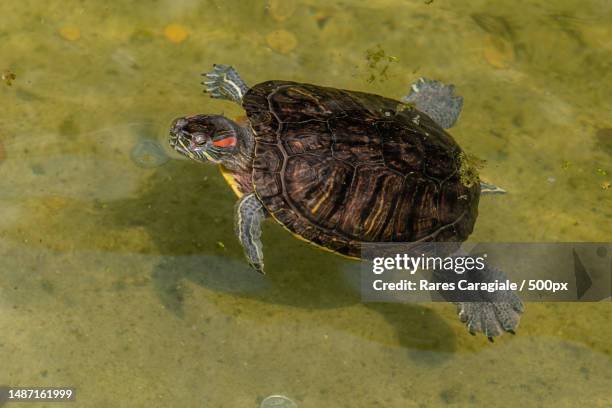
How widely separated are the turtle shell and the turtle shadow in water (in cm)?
73

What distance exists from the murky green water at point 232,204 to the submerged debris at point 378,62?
33 mm

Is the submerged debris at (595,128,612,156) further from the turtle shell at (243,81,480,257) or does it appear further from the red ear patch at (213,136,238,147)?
the red ear patch at (213,136,238,147)

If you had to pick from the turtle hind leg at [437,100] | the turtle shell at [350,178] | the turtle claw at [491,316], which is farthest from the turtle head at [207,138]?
the turtle claw at [491,316]

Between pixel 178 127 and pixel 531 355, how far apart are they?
3445mm

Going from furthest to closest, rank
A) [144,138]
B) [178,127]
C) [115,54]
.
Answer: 1. [115,54]
2. [144,138]
3. [178,127]

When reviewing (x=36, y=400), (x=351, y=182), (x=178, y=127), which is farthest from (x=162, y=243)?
(x=351, y=182)

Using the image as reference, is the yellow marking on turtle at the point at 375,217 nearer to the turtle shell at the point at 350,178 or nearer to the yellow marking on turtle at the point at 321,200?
the turtle shell at the point at 350,178

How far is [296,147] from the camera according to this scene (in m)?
3.92

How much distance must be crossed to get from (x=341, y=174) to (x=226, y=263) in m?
1.39

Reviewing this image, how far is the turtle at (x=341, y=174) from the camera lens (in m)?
3.92

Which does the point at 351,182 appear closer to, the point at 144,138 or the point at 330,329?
the point at 330,329

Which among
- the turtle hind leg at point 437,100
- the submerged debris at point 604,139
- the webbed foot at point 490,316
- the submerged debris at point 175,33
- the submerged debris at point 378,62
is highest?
the submerged debris at point 175,33

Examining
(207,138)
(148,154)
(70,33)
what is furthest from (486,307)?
(70,33)

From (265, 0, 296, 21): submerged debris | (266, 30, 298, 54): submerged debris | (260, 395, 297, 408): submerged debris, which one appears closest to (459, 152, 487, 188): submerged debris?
(260, 395, 297, 408): submerged debris
